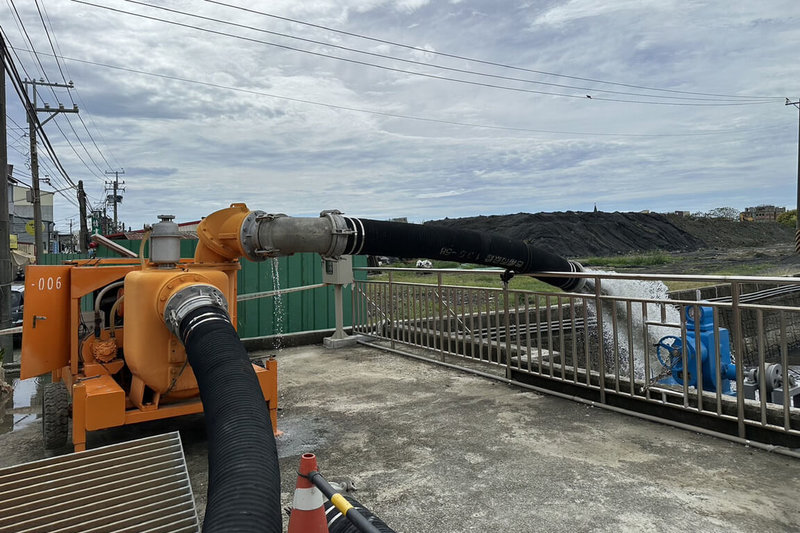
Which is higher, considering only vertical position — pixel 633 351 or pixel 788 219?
pixel 788 219

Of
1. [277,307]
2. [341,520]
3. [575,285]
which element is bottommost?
[341,520]

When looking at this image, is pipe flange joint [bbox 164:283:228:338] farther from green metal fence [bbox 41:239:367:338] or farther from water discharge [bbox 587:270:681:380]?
green metal fence [bbox 41:239:367:338]

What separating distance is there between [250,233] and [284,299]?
5.27 metres

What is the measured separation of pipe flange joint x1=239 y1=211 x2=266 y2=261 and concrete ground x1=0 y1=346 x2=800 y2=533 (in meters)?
Result: 1.64

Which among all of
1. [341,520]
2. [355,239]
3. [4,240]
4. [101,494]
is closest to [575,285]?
[355,239]

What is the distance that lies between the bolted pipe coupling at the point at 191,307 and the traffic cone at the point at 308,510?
1194 millimetres

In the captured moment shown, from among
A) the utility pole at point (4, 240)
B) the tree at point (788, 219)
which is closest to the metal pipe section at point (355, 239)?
the utility pole at point (4, 240)

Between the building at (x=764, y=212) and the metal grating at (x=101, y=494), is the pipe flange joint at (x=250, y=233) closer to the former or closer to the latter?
the metal grating at (x=101, y=494)

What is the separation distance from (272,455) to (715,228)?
85.5 m

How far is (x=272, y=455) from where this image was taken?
1.97m

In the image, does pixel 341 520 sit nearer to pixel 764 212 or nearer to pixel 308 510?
pixel 308 510

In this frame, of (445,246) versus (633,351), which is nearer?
→ (445,246)

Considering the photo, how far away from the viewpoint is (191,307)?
315 cm

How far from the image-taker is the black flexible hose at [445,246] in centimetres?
399
